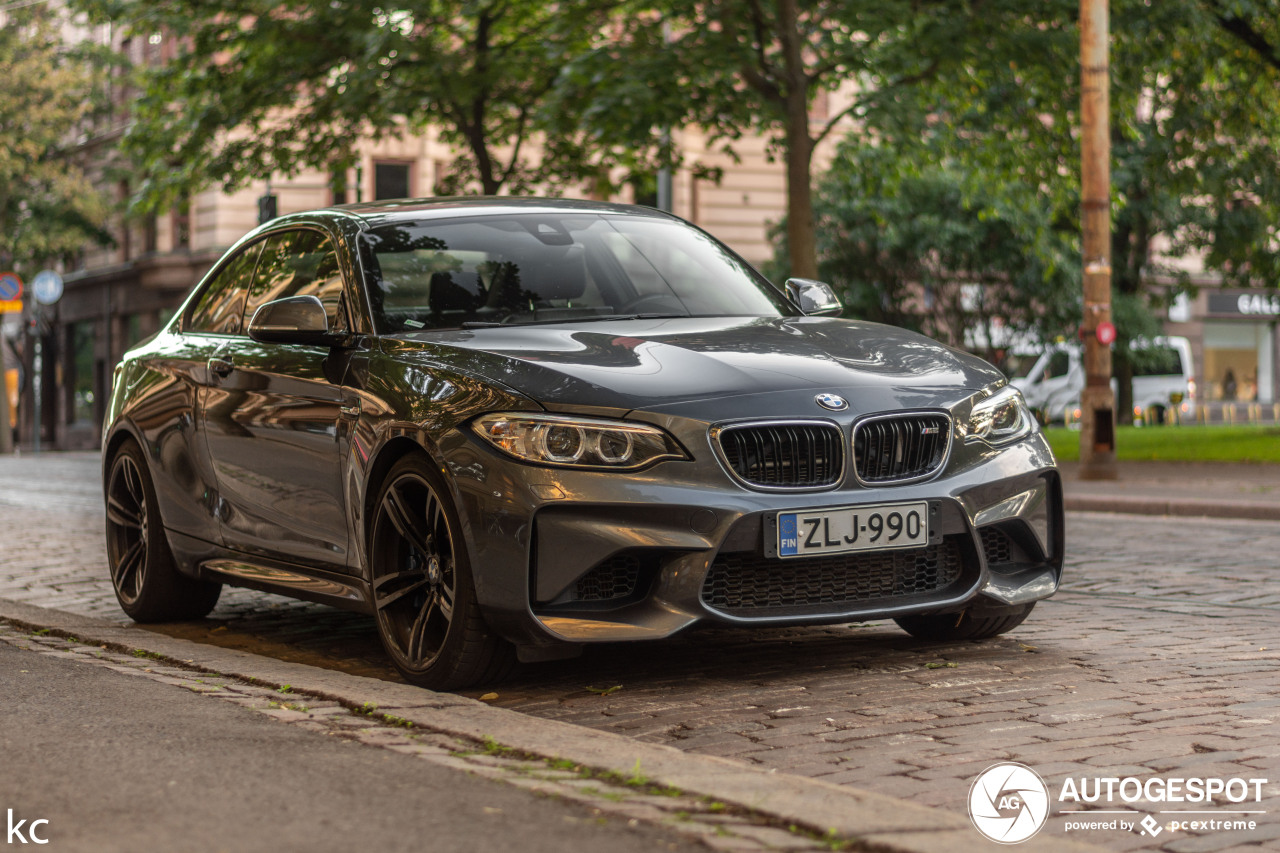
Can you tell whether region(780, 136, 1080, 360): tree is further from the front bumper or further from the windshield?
the front bumper

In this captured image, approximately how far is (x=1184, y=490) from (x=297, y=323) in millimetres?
12054

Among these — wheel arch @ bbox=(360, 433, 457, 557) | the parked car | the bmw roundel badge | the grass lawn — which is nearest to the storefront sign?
the grass lawn

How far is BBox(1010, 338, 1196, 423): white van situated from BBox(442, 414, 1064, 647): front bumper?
98.9 feet

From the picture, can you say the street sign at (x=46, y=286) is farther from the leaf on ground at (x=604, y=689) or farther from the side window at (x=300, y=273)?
the leaf on ground at (x=604, y=689)

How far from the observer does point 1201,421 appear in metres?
49.9

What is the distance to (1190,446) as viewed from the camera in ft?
Answer: 75.9

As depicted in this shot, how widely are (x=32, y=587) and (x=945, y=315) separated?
28872 millimetres

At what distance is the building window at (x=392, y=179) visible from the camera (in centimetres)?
3925

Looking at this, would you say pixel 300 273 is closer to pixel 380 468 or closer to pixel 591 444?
pixel 380 468

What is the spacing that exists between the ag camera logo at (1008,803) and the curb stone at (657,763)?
56 mm

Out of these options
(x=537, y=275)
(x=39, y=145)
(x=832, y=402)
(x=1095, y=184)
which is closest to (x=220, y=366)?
(x=537, y=275)

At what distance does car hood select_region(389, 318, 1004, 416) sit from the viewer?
16.9 feet

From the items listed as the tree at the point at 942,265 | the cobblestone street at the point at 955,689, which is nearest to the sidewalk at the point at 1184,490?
the cobblestone street at the point at 955,689

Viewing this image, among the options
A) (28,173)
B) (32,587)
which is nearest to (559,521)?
(32,587)
